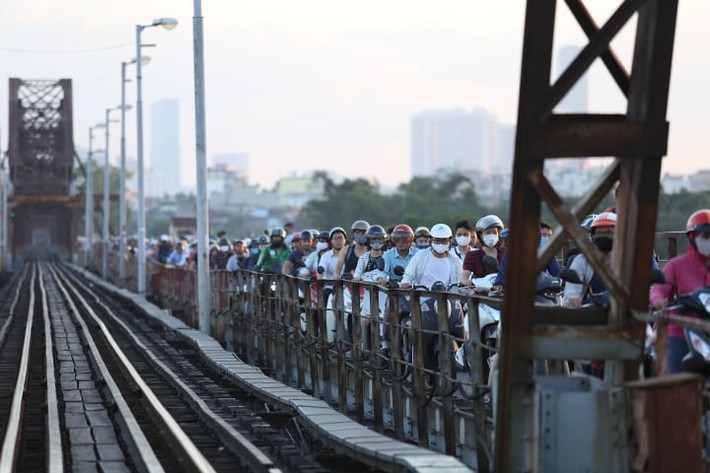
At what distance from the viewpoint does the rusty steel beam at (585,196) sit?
10266 mm

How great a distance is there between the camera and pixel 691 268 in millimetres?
11109

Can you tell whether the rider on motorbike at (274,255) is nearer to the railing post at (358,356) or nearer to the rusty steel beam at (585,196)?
the railing post at (358,356)

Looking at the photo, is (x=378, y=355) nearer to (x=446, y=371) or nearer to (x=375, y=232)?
(x=446, y=371)

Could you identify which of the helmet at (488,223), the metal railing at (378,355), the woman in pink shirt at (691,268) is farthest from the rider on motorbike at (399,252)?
the woman in pink shirt at (691,268)

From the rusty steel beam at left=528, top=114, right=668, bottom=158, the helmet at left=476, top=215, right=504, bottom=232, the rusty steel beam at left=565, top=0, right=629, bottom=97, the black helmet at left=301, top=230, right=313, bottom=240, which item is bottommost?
the black helmet at left=301, top=230, right=313, bottom=240

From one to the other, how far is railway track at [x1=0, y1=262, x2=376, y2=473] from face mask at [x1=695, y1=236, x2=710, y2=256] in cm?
346

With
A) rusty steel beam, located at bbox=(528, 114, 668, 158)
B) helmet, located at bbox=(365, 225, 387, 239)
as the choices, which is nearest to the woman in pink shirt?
rusty steel beam, located at bbox=(528, 114, 668, 158)

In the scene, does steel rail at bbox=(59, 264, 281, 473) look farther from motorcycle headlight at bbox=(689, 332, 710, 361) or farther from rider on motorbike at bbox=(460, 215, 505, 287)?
motorcycle headlight at bbox=(689, 332, 710, 361)

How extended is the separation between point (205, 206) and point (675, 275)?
2179 centimetres

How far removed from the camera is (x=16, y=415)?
17.4 m

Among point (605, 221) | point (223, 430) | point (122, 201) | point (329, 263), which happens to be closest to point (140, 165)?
point (122, 201)

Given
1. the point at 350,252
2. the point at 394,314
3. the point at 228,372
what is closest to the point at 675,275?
the point at 394,314

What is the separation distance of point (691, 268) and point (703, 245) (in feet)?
0.79

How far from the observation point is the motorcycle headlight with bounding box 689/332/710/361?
1028 centimetres
